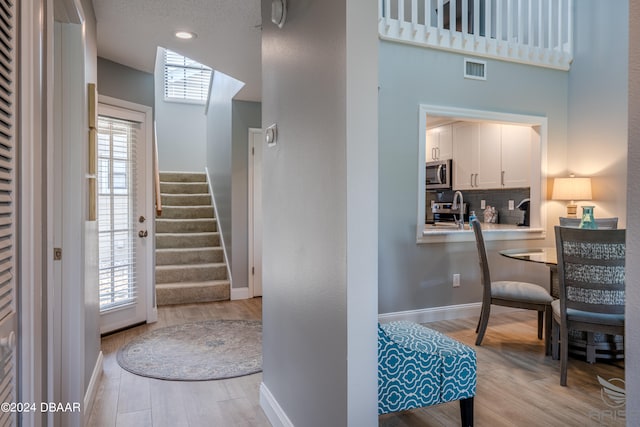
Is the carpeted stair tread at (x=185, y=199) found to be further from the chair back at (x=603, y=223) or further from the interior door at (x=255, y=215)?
the chair back at (x=603, y=223)

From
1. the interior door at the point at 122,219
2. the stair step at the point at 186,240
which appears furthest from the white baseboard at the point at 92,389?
the stair step at the point at 186,240

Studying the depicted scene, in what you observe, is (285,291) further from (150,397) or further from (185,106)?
(185,106)

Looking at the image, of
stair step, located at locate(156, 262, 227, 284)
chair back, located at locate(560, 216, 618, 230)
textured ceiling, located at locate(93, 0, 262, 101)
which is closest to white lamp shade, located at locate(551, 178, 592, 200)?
chair back, located at locate(560, 216, 618, 230)

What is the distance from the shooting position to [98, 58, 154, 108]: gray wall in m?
3.62

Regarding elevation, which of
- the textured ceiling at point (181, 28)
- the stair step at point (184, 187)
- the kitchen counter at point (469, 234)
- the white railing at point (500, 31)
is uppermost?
the white railing at point (500, 31)

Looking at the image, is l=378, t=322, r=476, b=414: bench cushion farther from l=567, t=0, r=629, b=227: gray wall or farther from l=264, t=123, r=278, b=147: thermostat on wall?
l=567, t=0, r=629, b=227: gray wall

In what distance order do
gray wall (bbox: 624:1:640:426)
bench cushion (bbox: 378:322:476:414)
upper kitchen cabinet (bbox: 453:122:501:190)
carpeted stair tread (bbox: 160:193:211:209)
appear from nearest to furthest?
gray wall (bbox: 624:1:640:426) → bench cushion (bbox: 378:322:476:414) → upper kitchen cabinet (bbox: 453:122:501:190) → carpeted stair tread (bbox: 160:193:211:209)

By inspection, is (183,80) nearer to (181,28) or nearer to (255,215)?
(255,215)

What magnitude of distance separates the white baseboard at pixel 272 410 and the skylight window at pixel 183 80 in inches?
271

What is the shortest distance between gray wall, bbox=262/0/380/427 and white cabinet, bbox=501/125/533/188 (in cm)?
361

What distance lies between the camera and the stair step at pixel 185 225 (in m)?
6.08

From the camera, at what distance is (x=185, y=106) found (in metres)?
8.20

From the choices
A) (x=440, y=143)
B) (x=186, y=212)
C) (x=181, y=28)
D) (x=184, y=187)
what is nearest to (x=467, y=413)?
(x=181, y=28)

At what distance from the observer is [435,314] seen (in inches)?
166
